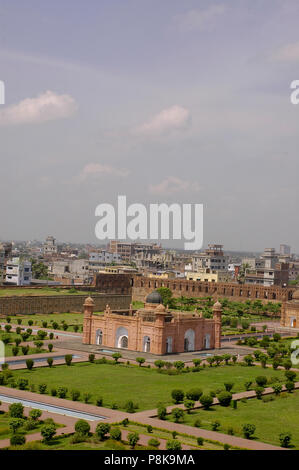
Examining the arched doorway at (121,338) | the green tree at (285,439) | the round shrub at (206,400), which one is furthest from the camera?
the arched doorway at (121,338)

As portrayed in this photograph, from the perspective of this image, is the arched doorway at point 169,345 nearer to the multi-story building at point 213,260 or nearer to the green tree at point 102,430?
the green tree at point 102,430

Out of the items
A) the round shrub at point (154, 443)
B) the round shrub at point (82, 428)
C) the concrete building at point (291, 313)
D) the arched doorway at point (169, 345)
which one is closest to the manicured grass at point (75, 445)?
the round shrub at point (82, 428)

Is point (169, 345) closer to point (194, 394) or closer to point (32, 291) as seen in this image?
point (194, 394)

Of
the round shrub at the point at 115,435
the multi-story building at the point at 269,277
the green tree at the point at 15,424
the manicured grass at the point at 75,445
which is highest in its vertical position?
the multi-story building at the point at 269,277

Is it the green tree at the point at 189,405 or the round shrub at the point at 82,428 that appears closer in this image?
the round shrub at the point at 82,428

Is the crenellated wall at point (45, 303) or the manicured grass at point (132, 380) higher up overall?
the crenellated wall at point (45, 303)

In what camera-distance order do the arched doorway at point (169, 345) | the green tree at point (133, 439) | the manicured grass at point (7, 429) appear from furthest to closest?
the arched doorway at point (169, 345)
the manicured grass at point (7, 429)
the green tree at point (133, 439)

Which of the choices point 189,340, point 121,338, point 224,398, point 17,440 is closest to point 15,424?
point 17,440
